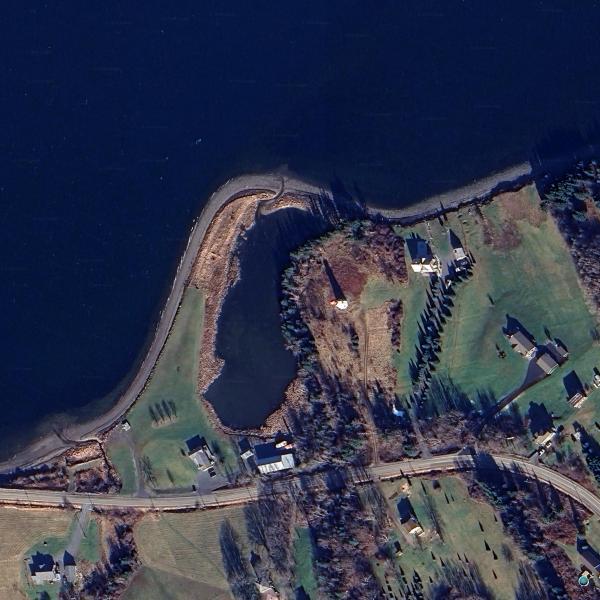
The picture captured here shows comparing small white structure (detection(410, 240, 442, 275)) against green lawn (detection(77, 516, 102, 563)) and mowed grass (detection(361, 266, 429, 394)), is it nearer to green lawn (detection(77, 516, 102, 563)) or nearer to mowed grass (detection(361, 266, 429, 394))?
mowed grass (detection(361, 266, 429, 394))

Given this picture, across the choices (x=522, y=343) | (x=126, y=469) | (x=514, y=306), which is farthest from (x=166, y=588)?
(x=514, y=306)

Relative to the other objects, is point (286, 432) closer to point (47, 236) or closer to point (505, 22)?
point (47, 236)

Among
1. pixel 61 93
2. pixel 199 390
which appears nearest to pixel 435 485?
pixel 199 390

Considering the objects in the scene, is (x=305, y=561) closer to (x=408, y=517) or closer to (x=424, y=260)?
(x=408, y=517)

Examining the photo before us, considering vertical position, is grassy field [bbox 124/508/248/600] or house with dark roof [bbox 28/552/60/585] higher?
house with dark roof [bbox 28/552/60/585]

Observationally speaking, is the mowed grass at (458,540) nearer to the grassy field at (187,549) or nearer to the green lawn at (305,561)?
the green lawn at (305,561)

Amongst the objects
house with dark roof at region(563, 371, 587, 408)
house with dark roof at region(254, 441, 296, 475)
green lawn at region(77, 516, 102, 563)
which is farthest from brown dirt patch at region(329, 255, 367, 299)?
green lawn at region(77, 516, 102, 563)

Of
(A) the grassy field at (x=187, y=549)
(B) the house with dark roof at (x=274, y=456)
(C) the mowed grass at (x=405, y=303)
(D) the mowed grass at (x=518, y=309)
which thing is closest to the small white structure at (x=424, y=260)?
(C) the mowed grass at (x=405, y=303)
